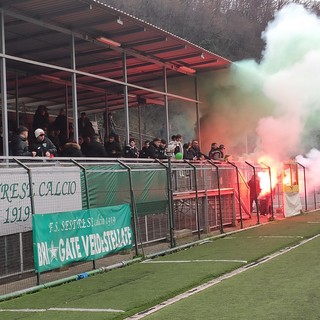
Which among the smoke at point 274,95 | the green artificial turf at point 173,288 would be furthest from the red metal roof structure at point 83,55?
the green artificial turf at point 173,288

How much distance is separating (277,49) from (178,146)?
7285 mm

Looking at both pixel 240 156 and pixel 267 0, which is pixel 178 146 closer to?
pixel 240 156

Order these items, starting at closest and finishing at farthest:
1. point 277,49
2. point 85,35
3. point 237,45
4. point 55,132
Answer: point 85,35 → point 55,132 → point 277,49 → point 237,45

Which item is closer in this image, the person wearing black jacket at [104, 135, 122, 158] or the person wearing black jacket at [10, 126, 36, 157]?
the person wearing black jacket at [10, 126, 36, 157]

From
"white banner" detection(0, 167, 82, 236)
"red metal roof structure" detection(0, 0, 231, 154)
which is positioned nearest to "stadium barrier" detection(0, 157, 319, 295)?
"white banner" detection(0, 167, 82, 236)

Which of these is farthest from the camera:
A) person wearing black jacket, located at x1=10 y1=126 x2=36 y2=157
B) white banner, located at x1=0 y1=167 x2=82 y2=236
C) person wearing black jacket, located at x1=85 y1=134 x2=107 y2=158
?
person wearing black jacket, located at x1=85 y1=134 x2=107 y2=158

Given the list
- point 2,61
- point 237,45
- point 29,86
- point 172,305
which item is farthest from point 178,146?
point 237,45

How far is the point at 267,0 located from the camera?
69.2 m

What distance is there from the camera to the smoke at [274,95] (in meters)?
23.7

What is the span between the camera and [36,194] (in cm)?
1059

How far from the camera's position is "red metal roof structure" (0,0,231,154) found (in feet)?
48.3

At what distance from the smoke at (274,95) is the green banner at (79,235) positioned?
12.4 meters

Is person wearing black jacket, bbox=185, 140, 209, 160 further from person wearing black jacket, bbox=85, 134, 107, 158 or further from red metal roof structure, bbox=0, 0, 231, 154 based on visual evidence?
person wearing black jacket, bbox=85, 134, 107, 158

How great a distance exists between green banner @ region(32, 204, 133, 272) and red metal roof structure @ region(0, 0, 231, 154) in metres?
3.65
